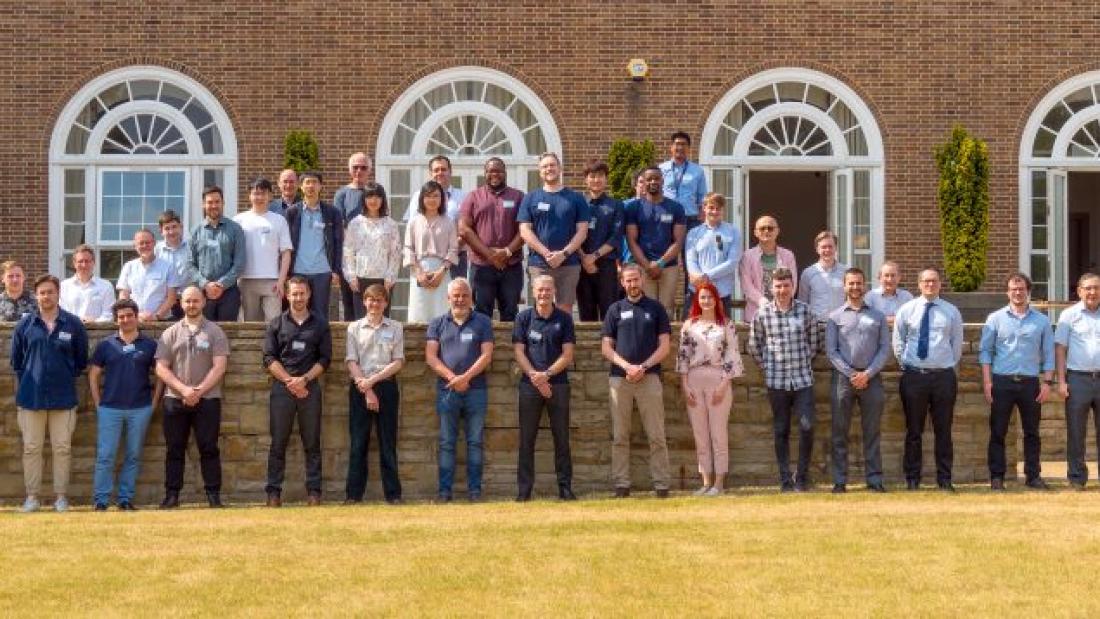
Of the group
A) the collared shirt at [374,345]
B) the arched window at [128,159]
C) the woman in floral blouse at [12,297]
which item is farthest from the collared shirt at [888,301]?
the arched window at [128,159]

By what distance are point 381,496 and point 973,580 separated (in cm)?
590

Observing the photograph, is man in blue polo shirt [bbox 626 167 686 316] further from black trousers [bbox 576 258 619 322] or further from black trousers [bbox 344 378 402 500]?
black trousers [bbox 344 378 402 500]

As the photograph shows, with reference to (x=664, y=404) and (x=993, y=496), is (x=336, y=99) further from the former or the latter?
(x=993, y=496)

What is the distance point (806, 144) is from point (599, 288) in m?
7.42

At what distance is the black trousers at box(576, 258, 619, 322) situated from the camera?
16312 mm

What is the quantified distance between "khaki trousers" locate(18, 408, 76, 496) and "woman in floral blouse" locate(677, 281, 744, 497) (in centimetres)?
500

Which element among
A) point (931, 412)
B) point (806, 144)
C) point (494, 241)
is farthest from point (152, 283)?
point (806, 144)

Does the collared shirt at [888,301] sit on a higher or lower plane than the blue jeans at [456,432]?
higher

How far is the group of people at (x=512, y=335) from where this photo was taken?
15.2 m

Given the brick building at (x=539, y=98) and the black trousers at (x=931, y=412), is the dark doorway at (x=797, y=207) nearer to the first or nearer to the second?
the brick building at (x=539, y=98)

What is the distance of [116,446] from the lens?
601 inches

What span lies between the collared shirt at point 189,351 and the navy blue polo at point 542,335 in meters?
2.39

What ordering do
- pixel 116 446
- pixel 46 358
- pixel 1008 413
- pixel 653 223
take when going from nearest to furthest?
pixel 46 358
pixel 116 446
pixel 1008 413
pixel 653 223

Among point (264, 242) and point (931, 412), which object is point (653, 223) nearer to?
point (931, 412)
